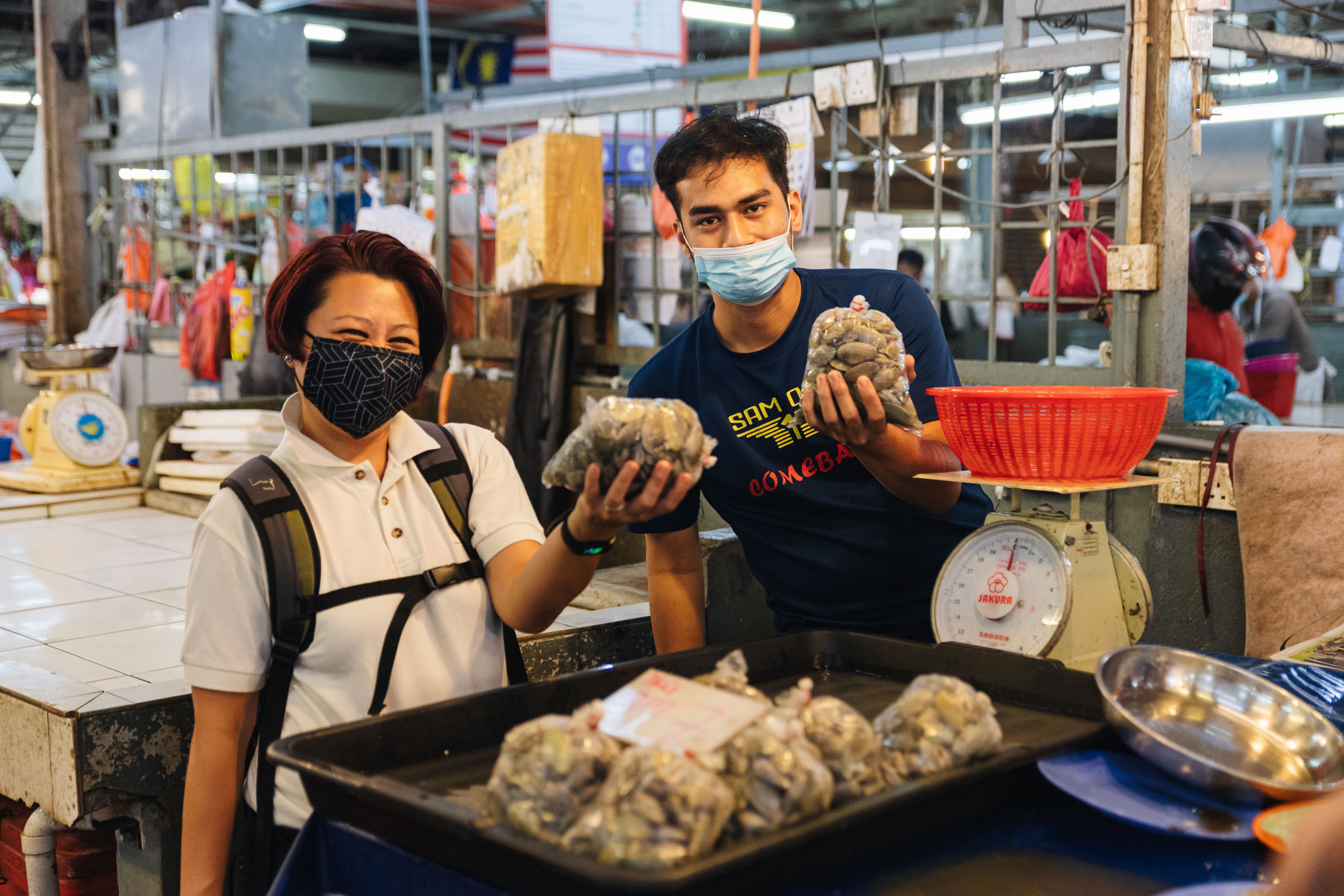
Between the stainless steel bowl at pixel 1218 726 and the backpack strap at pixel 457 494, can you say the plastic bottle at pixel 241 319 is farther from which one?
the stainless steel bowl at pixel 1218 726

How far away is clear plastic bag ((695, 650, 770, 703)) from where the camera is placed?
1099 mm

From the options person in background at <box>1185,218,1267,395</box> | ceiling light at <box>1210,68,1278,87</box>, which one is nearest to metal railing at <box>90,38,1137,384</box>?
person in background at <box>1185,218,1267,395</box>

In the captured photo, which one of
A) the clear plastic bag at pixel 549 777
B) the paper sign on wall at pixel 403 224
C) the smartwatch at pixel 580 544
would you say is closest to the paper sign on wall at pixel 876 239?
the paper sign on wall at pixel 403 224

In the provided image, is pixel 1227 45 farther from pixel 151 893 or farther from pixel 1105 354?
pixel 151 893

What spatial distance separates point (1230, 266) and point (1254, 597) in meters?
1.68

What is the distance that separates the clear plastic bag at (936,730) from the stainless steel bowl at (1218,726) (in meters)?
0.17

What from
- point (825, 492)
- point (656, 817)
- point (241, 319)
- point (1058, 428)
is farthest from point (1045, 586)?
point (241, 319)

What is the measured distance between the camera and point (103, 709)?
1805 millimetres

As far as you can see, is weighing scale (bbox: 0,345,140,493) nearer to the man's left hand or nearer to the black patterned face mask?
the black patterned face mask

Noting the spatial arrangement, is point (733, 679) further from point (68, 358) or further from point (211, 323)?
point (211, 323)

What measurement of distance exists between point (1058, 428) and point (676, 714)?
0.73 meters

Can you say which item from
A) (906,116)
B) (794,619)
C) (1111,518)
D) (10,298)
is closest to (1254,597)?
(1111,518)

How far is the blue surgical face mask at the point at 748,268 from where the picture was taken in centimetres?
188

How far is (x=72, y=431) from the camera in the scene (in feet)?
15.2
